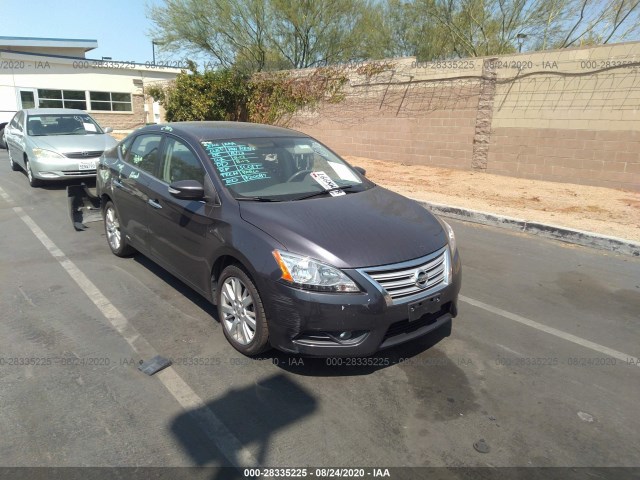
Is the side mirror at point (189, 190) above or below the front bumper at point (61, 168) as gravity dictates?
above

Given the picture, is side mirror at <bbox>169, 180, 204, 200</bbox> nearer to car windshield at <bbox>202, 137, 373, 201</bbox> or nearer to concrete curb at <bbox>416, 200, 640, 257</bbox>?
car windshield at <bbox>202, 137, 373, 201</bbox>

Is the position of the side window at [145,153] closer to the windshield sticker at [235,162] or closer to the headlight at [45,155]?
the windshield sticker at [235,162]

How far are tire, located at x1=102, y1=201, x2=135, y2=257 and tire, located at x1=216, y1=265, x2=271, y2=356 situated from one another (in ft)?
7.52

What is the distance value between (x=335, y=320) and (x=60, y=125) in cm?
1004

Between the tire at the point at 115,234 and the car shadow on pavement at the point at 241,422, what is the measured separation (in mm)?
3027

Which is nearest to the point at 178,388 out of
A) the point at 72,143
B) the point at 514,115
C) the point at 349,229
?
the point at 349,229

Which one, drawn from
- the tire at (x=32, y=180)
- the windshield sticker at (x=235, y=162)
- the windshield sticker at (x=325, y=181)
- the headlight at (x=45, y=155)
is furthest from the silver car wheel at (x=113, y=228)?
the tire at (x=32, y=180)

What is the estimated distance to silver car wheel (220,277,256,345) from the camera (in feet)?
11.2

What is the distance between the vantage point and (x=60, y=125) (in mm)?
10570

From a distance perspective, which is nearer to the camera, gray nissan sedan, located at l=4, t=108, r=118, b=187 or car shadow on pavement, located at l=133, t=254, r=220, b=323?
car shadow on pavement, located at l=133, t=254, r=220, b=323

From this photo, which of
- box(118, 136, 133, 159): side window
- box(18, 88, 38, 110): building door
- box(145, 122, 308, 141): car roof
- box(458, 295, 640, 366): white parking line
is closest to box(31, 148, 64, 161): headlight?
box(118, 136, 133, 159): side window

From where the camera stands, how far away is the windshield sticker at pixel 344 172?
4539mm

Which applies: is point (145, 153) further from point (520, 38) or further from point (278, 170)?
point (520, 38)

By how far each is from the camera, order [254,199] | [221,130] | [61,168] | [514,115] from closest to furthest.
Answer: [254,199], [221,130], [61,168], [514,115]
